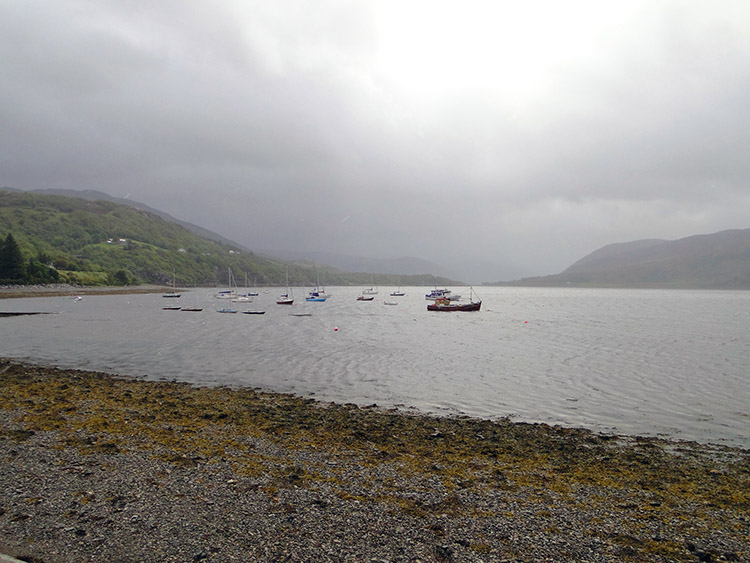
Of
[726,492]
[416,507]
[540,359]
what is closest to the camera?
[416,507]

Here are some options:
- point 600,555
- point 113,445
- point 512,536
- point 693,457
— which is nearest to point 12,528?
point 113,445

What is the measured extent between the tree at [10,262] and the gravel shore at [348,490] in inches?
6050

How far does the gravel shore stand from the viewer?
746 cm

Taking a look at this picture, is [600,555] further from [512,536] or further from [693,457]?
[693,457]

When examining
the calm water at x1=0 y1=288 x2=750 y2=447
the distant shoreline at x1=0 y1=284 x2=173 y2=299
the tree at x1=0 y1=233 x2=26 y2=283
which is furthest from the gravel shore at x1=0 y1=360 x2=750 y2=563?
the tree at x1=0 y1=233 x2=26 y2=283

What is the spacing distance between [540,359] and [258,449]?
28.4m

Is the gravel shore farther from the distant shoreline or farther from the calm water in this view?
the distant shoreline

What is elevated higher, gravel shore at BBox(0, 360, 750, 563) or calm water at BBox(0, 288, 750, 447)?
gravel shore at BBox(0, 360, 750, 563)

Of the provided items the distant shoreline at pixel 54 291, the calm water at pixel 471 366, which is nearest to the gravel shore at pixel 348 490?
the calm water at pixel 471 366

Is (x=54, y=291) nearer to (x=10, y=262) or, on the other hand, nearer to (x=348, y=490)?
(x=10, y=262)

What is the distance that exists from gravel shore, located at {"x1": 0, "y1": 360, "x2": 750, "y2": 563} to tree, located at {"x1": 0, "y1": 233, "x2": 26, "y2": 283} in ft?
504

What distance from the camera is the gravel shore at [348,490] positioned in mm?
7457

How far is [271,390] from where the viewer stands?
23297mm

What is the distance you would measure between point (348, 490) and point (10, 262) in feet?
555
